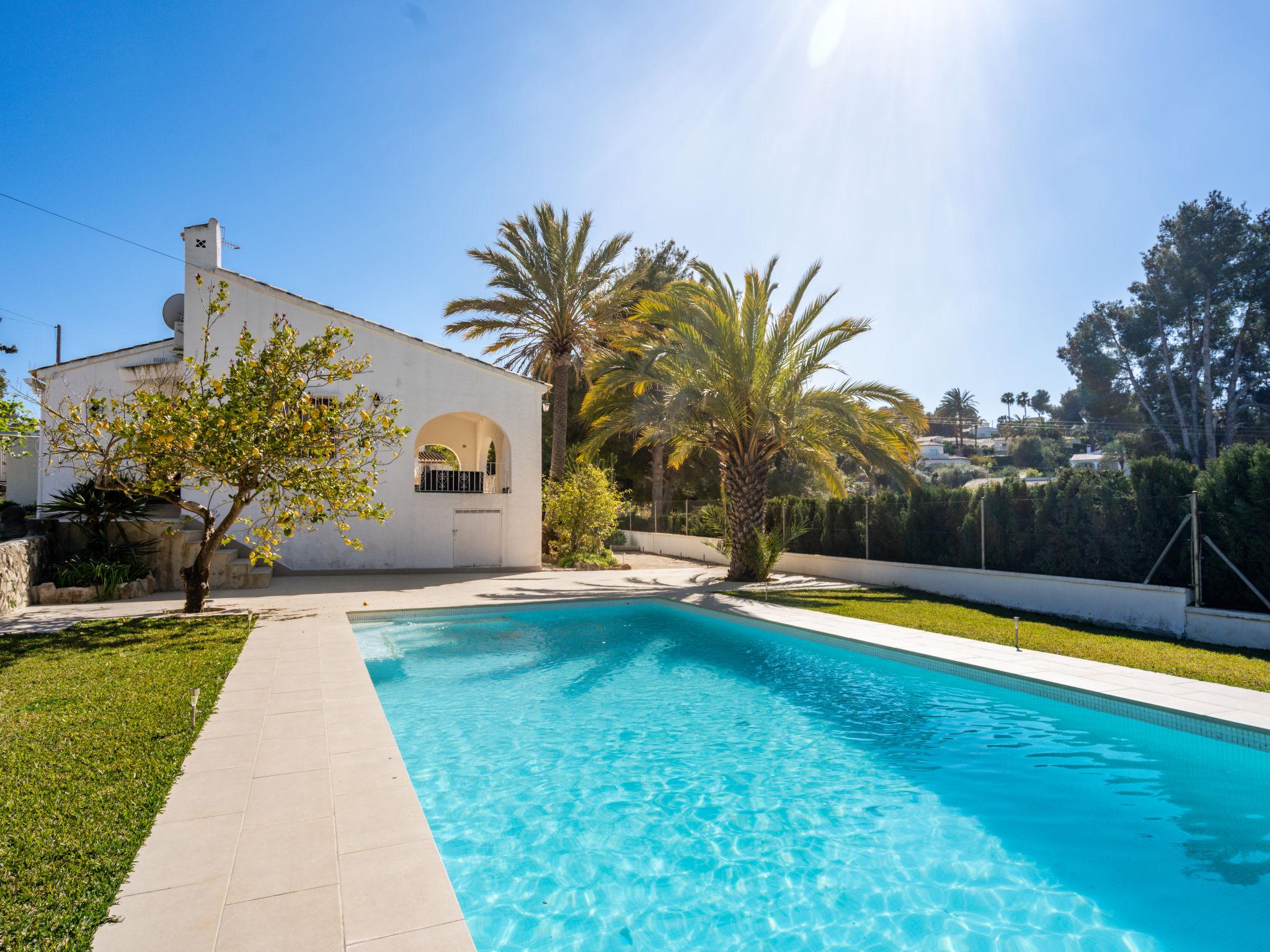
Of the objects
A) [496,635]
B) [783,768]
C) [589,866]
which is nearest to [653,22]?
[496,635]

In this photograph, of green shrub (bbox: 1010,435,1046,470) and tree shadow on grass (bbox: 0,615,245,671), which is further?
green shrub (bbox: 1010,435,1046,470)

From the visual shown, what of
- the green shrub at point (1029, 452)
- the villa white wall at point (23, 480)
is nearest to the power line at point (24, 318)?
the villa white wall at point (23, 480)

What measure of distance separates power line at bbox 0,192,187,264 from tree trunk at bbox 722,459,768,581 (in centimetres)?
1486

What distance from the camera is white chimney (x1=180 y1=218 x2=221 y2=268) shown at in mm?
17609

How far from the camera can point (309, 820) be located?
3.97 meters

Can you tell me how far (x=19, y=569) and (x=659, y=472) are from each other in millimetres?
21217

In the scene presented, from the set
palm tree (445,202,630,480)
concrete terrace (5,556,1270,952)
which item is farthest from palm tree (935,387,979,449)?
concrete terrace (5,556,1270,952)

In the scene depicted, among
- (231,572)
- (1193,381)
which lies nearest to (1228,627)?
(231,572)

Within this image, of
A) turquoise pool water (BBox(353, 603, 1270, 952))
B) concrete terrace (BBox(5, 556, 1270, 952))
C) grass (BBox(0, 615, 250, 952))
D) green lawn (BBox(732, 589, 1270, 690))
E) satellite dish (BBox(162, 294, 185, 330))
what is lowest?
turquoise pool water (BBox(353, 603, 1270, 952))

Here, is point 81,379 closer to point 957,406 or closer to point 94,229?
point 94,229

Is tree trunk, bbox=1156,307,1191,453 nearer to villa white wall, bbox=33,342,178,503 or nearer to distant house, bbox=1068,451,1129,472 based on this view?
distant house, bbox=1068,451,1129,472

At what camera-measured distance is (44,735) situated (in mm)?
5188

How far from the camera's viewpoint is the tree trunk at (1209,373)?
38.7 metres

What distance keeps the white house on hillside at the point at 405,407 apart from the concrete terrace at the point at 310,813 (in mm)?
8655
